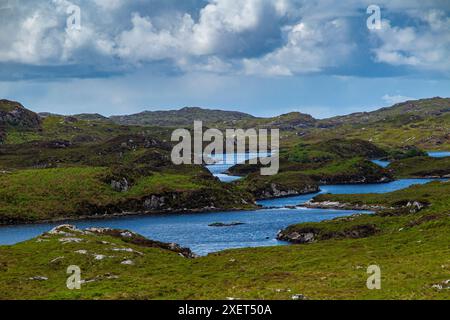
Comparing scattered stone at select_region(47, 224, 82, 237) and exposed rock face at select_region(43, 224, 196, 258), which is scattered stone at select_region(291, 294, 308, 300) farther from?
scattered stone at select_region(47, 224, 82, 237)

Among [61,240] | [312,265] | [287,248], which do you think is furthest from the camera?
[287,248]

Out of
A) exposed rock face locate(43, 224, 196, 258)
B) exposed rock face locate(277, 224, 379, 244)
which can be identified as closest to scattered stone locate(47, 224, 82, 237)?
exposed rock face locate(43, 224, 196, 258)

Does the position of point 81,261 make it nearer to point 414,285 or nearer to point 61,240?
point 61,240

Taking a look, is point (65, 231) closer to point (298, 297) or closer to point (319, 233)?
point (319, 233)

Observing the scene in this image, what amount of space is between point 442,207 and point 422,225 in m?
30.6

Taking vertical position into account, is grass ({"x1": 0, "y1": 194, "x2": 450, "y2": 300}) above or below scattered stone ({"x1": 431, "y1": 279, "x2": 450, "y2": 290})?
below

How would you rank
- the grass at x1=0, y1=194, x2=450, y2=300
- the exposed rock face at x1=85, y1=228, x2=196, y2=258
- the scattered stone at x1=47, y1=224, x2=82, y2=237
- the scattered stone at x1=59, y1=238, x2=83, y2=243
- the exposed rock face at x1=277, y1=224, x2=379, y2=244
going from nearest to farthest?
the grass at x1=0, y1=194, x2=450, y2=300
the scattered stone at x1=59, y1=238, x2=83, y2=243
the scattered stone at x1=47, y1=224, x2=82, y2=237
the exposed rock face at x1=85, y1=228, x2=196, y2=258
the exposed rock face at x1=277, y1=224, x2=379, y2=244

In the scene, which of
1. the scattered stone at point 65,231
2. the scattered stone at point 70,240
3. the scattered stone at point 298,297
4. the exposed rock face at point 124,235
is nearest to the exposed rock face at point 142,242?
the exposed rock face at point 124,235

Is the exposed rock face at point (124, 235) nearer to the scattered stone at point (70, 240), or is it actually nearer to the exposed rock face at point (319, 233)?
the scattered stone at point (70, 240)

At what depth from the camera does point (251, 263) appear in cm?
9119

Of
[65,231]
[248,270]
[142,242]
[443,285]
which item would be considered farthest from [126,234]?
[443,285]

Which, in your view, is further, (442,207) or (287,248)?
(442,207)
